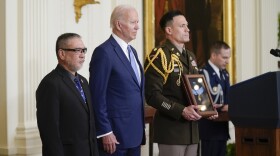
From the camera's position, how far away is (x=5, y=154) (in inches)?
189

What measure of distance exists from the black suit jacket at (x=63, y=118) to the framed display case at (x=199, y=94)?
891mm

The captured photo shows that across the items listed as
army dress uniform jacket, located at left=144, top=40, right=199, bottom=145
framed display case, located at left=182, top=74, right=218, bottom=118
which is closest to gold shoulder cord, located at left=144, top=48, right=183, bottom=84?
army dress uniform jacket, located at left=144, top=40, right=199, bottom=145

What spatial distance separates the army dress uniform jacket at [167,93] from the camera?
4.07 m

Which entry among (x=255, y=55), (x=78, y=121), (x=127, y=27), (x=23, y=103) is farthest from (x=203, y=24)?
(x=78, y=121)

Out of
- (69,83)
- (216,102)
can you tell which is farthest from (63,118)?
(216,102)

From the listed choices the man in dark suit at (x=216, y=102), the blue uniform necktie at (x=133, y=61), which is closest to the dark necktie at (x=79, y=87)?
the blue uniform necktie at (x=133, y=61)

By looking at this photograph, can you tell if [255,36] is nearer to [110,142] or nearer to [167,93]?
[167,93]

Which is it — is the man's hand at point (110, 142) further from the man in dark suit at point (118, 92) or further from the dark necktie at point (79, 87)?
the dark necktie at point (79, 87)

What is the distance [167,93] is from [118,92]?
0.56m

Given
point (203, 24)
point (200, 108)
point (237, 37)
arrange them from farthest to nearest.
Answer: point (237, 37) → point (203, 24) → point (200, 108)

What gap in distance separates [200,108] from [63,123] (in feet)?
3.85

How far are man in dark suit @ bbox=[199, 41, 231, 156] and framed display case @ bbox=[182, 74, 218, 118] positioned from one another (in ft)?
5.21

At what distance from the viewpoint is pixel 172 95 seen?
163 inches

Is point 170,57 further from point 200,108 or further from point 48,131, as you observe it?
point 48,131
